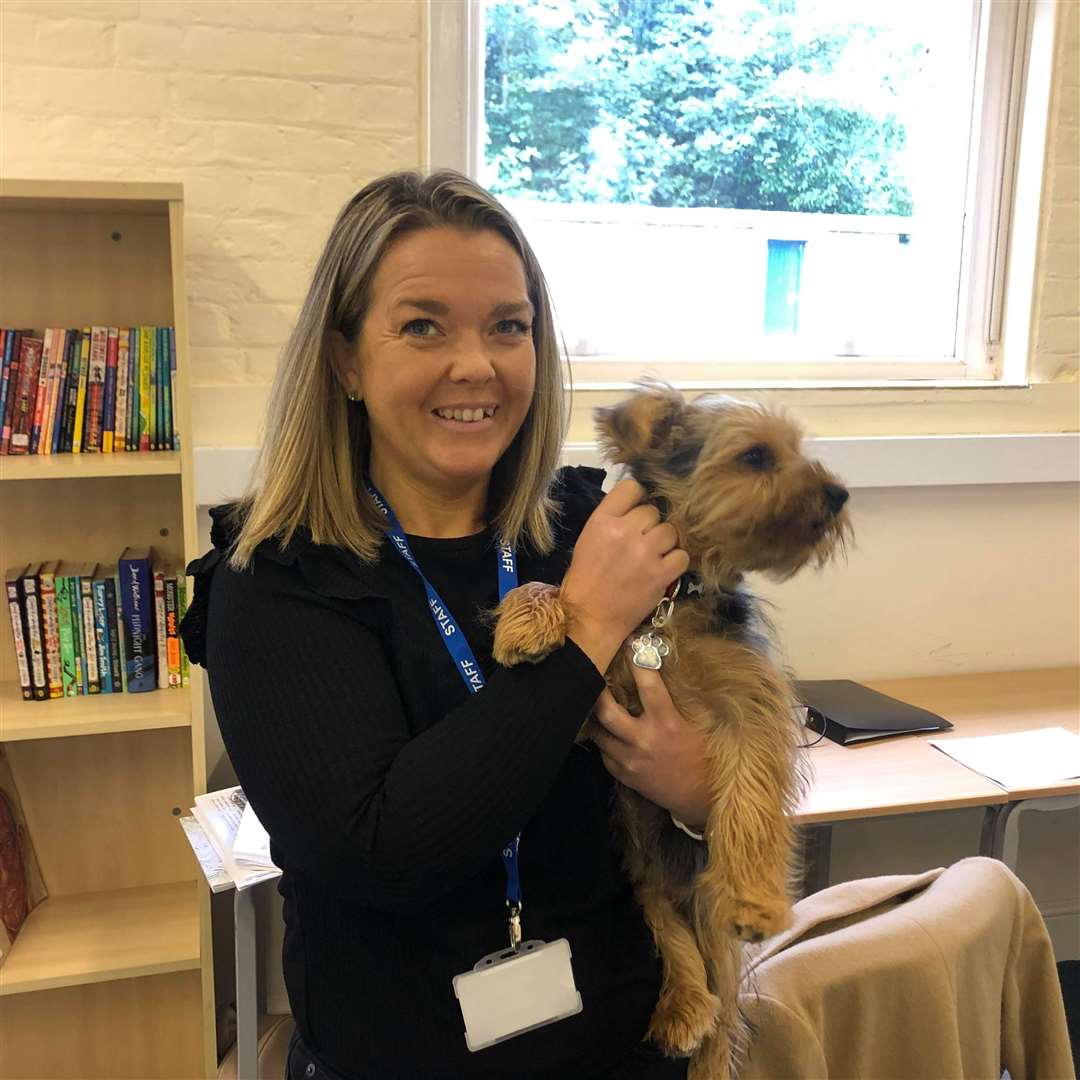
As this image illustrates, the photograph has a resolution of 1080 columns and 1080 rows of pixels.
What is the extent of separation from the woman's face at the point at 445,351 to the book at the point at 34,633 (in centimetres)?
124

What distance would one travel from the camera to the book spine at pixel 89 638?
2.14 meters

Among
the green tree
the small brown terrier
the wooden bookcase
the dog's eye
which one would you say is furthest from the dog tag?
the green tree

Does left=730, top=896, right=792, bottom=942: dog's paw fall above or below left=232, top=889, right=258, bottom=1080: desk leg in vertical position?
above

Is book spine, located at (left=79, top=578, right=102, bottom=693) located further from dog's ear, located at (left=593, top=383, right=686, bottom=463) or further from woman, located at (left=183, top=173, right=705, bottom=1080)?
dog's ear, located at (left=593, top=383, right=686, bottom=463)

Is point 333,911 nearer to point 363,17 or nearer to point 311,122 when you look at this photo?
point 311,122

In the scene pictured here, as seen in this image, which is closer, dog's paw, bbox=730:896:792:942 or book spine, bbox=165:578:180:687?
dog's paw, bbox=730:896:792:942

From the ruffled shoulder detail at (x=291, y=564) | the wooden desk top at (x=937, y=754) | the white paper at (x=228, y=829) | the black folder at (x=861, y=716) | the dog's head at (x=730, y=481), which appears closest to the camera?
the ruffled shoulder detail at (x=291, y=564)

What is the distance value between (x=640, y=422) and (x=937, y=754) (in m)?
1.27

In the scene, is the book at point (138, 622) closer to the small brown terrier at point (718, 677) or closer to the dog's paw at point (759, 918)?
the small brown terrier at point (718, 677)

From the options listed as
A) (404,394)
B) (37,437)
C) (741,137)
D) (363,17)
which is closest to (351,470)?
(404,394)

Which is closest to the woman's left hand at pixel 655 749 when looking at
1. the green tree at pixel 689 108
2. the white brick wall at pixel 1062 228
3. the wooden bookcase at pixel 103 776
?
the wooden bookcase at pixel 103 776

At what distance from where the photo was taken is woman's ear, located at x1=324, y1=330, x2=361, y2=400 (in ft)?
4.11

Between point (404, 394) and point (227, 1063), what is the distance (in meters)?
1.80

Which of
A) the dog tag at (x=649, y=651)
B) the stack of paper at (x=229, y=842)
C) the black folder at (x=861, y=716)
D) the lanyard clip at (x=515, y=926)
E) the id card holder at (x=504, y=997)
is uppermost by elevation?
the dog tag at (x=649, y=651)
